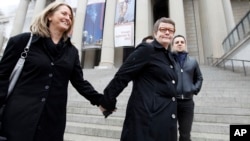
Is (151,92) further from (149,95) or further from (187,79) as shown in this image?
(187,79)

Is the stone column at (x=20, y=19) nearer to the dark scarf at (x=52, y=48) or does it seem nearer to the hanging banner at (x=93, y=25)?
the hanging banner at (x=93, y=25)

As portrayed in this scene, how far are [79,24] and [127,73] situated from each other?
62.2 ft

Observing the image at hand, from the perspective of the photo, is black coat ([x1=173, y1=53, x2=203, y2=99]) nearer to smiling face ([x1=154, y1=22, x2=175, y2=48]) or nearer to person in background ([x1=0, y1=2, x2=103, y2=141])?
smiling face ([x1=154, y1=22, x2=175, y2=48])

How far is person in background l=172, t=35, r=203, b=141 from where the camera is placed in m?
2.86

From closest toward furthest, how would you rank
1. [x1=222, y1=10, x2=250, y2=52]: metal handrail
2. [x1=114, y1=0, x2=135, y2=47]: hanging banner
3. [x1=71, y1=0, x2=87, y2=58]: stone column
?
[x1=222, y1=10, x2=250, y2=52]: metal handrail, [x1=114, y1=0, x2=135, y2=47]: hanging banner, [x1=71, y1=0, x2=87, y2=58]: stone column

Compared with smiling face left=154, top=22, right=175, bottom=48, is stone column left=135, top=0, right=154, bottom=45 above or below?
above

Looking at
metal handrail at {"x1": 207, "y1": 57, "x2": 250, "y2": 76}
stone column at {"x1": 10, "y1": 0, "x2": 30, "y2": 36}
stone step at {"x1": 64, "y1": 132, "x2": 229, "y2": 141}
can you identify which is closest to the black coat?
stone step at {"x1": 64, "y1": 132, "x2": 229, "y2": 141}

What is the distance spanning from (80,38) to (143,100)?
60.4 feet

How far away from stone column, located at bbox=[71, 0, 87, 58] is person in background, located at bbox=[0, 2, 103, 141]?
692 inches

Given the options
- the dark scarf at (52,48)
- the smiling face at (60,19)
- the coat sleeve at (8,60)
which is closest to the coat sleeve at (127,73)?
the dark scarf at (52,48)

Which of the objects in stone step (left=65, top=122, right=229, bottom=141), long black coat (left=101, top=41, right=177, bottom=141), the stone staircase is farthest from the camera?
the stone staircase

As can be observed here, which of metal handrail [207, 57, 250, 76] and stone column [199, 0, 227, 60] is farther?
stone column [199, 0, 227, 60]

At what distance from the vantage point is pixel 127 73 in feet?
6.07

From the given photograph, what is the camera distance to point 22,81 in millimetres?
1526
